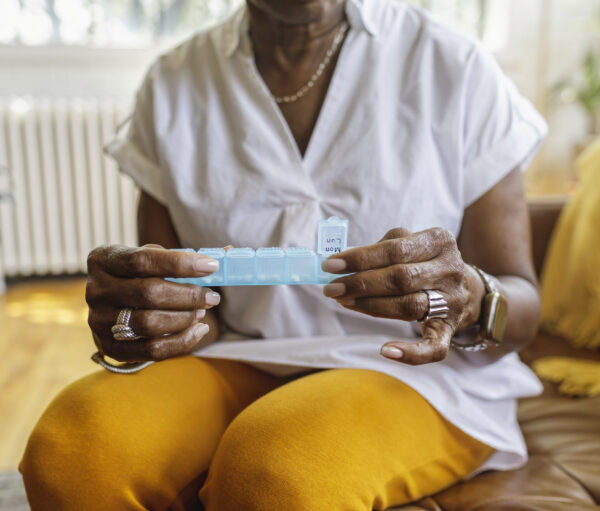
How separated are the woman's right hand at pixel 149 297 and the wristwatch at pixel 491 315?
12.3 inches

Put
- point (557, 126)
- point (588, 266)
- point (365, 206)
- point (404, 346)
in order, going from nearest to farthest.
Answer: point (404, 346) → point (365, 206) → point (588, 266) → point (557, 126)

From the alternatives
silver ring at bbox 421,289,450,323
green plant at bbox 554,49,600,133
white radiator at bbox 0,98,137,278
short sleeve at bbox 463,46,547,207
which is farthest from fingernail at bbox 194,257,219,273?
green plant at bbox 554,49,600,133

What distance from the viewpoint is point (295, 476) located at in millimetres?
630

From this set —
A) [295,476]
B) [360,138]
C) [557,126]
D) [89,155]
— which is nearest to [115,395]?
[295,476]

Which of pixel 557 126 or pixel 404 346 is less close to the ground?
pixel 404 346

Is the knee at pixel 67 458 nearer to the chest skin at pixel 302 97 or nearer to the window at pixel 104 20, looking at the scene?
the chest skin at pixel 302 97

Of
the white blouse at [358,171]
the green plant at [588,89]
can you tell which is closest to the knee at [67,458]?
the white blouse at [358,171]

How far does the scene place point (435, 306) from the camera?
62 centimetres

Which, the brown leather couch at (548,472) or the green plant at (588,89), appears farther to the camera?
the green plant at (588,89)

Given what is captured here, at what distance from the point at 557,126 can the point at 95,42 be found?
2621 millimetres

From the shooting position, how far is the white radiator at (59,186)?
10.1 feet

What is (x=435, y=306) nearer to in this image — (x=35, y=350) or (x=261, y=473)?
(x=261, y=473)

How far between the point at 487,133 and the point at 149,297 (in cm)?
53

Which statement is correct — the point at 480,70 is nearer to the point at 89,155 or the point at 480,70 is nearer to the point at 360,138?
the point at 360,138
